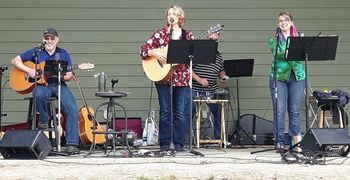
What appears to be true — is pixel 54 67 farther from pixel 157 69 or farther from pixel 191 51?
pixel 191 51

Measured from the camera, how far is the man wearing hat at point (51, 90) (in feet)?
20.0

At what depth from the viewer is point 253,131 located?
309 inches

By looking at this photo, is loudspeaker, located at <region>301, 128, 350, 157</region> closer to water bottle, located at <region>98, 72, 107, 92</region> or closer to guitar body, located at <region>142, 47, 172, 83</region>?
guitar body, located at <region>142, 47, 172, 83</region>

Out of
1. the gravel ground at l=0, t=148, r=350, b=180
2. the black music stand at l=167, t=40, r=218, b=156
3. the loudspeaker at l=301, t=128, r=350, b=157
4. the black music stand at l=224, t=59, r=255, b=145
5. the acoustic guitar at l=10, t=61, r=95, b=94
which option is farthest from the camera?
the black music stand at l=224, t=59, r=255, b=145

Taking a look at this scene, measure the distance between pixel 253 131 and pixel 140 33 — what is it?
7.28 feet

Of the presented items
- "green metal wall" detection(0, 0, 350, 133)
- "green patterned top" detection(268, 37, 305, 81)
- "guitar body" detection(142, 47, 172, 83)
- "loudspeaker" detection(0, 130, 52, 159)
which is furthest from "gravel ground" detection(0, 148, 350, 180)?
"green metal wall" detection(0, 0, 350, 133)

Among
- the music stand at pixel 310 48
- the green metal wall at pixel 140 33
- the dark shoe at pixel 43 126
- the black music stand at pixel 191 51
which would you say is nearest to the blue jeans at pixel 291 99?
the music stand at pixel 310 48

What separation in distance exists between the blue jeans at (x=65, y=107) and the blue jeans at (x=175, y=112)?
101 centimetres

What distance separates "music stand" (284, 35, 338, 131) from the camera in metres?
5.62

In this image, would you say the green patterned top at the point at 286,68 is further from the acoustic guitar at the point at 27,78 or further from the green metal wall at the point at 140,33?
the acoustic guitar at the point at 27,78

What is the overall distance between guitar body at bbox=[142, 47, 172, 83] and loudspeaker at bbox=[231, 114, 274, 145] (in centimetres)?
223

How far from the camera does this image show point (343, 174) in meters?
4.83

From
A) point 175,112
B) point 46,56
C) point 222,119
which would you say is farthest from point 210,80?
point 46,56

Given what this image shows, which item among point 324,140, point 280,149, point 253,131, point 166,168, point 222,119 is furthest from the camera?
point 253,131
